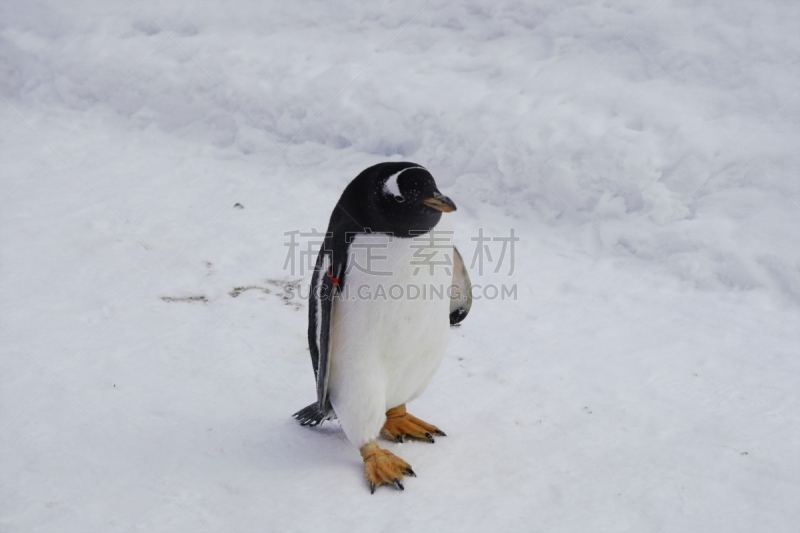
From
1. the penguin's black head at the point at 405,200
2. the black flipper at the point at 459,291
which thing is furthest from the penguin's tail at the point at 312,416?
the penguin's black head at the point at 405,200

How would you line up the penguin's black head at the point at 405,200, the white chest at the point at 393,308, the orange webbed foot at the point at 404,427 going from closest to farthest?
1. the penguin's black head at the point at 405,200
2. the white chest at the point at 393,308
3. the orange webbed foot at the point at 404,427

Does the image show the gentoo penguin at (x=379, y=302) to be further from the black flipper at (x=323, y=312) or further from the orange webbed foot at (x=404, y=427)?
the orange webbed foot at (x=404, y=427)

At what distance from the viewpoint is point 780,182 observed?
399cm

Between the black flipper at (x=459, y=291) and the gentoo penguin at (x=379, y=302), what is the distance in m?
0.18

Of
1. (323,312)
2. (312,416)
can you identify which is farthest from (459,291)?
(312,416)

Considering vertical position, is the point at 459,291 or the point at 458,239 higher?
the point at 459,291

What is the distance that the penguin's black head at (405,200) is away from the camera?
2.15 m

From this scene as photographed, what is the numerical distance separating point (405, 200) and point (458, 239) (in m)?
2.03

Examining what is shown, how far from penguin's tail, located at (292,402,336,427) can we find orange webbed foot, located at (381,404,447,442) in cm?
20

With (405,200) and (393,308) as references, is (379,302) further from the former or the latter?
(405,200)

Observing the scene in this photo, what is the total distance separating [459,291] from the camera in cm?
275

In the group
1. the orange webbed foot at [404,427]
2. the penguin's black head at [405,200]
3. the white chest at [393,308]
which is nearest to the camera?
the penguin's black head at [405,200]

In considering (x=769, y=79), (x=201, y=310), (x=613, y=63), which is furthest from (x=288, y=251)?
(x=769, y=79)

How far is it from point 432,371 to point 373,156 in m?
2.55
